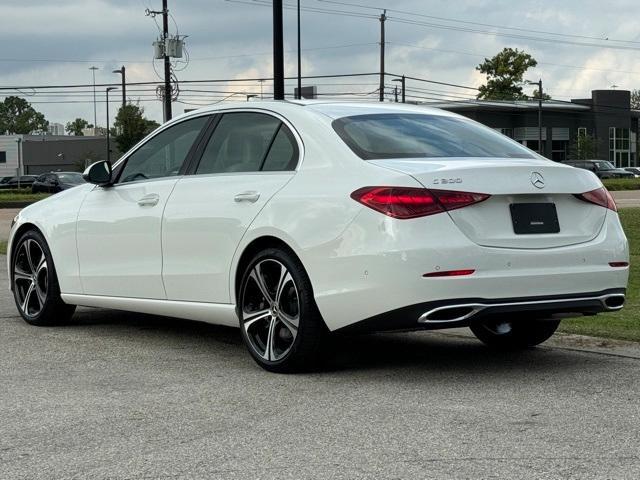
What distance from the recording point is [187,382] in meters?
6.19

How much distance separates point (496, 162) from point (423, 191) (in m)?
0.57

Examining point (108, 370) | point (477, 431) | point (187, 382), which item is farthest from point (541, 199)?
point (108, 370)

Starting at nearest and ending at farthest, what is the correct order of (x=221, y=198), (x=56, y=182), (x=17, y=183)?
(x=221, y=198), (x=56, y=182), (x=17, y=183)

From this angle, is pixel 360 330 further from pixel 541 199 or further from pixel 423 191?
pixel 541 199

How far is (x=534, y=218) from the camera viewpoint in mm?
6023

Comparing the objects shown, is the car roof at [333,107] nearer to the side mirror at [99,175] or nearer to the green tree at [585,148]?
the side mirror at [99,175]

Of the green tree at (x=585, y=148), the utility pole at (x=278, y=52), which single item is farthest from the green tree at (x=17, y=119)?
the utility pole at (x=278, y=52)

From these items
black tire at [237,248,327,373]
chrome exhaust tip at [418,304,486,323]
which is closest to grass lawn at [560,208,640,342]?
chrome exhaust tip at [418,304,486,323]

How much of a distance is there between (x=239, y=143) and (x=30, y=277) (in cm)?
256

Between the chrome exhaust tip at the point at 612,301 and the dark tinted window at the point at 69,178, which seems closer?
the chrome exhaust tip at the point at 612,301

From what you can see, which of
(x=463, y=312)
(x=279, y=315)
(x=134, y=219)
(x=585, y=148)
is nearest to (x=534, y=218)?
(x=463, y=312)

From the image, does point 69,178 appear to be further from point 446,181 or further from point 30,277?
point 446,181

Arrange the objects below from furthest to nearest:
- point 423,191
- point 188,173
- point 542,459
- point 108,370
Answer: point 188,173 < point 108,370 < point 423,191 < point 542,459

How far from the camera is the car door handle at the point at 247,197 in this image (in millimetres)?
6543
